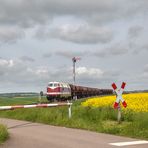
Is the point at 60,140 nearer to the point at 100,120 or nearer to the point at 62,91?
the point at 100,120

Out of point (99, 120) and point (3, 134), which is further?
point (99, 120)

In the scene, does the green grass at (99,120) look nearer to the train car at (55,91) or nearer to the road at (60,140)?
the road at (60,140)

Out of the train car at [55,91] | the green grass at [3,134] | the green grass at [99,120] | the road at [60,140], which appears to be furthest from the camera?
the train car at [55,91]

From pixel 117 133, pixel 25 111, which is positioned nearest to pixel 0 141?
pixel 117 133

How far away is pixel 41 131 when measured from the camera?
16297 millimetres

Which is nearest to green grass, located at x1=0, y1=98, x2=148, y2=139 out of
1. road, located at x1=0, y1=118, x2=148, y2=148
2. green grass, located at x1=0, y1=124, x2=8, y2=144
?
road, located at x1=0, y1=118, x2=148, y2=148

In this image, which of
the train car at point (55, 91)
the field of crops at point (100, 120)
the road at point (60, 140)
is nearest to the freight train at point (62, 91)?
the train car at point (55, 91)

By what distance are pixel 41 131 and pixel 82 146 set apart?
4.12 meters

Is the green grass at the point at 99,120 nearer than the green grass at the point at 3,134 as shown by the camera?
No

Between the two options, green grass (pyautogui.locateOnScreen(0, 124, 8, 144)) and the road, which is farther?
green grass (pyautogui.locateOnScreen(0, 124, 8, 144))

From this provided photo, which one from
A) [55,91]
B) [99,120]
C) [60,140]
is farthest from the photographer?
[55,91]

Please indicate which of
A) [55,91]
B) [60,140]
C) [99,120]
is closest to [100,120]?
[99,120]

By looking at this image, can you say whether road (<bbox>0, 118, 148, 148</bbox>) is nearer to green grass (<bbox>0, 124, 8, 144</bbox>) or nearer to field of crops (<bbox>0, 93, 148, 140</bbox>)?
green grass (<bbox>0, 124, 8, 144</bbox>)

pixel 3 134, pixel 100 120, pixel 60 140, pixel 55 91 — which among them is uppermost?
pixel 55 91
